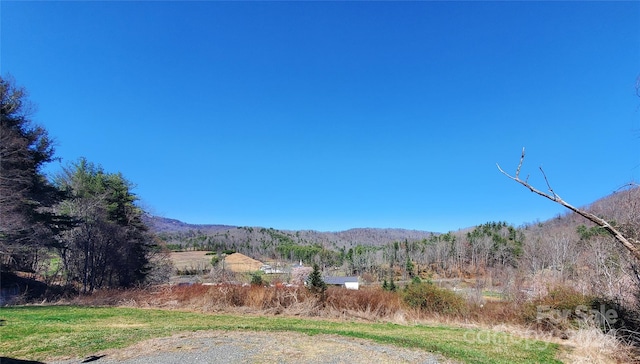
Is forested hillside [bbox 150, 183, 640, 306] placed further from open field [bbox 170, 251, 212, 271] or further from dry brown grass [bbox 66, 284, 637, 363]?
open field [bbox 170, 251, 212, 271]

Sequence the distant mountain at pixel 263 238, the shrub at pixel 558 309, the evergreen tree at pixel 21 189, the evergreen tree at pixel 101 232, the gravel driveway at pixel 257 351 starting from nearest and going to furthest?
1. the gravel driveway at pixel 257 351
2. the shrub at pixel 558 309
3. the evergreen tree at pixel 21 189
4. the evergreen tree at pixel 101 232
5. the distant mountain at pixel 263 238

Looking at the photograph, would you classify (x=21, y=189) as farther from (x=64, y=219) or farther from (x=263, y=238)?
(x=263, y=238)

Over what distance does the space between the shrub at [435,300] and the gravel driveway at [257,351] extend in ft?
35.2

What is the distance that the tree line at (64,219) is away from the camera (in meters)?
15.7

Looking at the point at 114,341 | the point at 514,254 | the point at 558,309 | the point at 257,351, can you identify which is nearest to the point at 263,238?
the point at 514,254

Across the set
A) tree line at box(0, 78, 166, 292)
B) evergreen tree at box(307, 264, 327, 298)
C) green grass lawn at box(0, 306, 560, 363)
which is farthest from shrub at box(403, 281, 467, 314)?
tree line at box(0, 78, 166, 292)

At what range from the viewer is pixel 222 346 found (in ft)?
22.2

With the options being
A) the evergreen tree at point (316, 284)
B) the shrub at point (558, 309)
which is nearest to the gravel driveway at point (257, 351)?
the shrub at point (558, 309)

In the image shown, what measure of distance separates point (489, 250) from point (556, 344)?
8269 cm

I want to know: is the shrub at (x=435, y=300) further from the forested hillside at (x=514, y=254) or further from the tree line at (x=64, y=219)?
the tree line at (x=64, y=219)

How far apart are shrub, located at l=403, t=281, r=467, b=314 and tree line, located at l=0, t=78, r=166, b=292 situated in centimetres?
1882

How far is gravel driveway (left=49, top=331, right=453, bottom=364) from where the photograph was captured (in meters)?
5.88

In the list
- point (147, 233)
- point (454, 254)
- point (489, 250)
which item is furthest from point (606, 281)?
point (454, 254)

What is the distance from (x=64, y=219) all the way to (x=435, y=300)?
2219 cm
